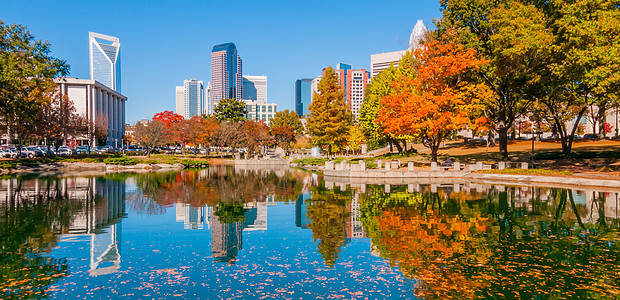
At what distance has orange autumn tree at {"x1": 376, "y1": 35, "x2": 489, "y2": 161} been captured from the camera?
39406 mm

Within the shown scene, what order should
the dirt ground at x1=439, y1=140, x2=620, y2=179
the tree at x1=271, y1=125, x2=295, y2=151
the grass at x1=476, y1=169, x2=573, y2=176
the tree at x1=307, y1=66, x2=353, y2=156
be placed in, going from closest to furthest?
the grass at x1=476, y1=169, x2=573, y2=176, the dirt ground at x1=439, y1=140, x2=620, y2=179, the tree at x1=307, y1=66, x2=353, y2=156, the tree at x1=271, y1=125, x2=295, y2=151

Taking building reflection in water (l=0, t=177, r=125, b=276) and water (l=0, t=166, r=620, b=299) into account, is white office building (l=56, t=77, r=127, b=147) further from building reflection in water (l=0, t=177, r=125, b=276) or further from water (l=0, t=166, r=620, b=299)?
water (l=0, t=166, r=620, b=299)

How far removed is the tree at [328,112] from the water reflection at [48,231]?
34.7 m

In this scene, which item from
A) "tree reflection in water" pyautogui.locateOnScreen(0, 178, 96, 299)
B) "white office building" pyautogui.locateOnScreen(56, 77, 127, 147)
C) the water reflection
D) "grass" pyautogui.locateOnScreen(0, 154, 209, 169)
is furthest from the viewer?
"white office building" pyautogui.locateOnScreen(56, 77, 127, 147)

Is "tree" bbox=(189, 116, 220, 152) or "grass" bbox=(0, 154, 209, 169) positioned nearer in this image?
"grass" bbox=(0, 154, 209, 169)

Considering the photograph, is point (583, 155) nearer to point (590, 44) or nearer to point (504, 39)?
point (504, 39)

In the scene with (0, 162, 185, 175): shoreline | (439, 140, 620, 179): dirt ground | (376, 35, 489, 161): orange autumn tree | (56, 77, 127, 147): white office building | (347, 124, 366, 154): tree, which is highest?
(56, 77, 127, 147): white office building

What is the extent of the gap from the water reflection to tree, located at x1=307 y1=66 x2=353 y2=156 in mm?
34748

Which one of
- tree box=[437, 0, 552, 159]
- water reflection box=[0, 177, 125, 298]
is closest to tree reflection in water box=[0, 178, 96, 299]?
water reflection box=[0, 177, 125, 298]

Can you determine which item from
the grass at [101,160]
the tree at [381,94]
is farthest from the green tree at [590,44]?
the grass at [101,160]

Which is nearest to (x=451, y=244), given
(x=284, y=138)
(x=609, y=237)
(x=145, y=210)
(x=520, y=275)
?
(x=520, y=275)

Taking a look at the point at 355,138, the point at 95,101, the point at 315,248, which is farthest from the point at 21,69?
the point at 95,101

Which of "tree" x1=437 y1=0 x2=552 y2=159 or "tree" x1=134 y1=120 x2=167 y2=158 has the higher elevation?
"tree" x1=437 y1=0 x2=552 y2=159

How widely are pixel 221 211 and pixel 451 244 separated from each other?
12.0 metres
